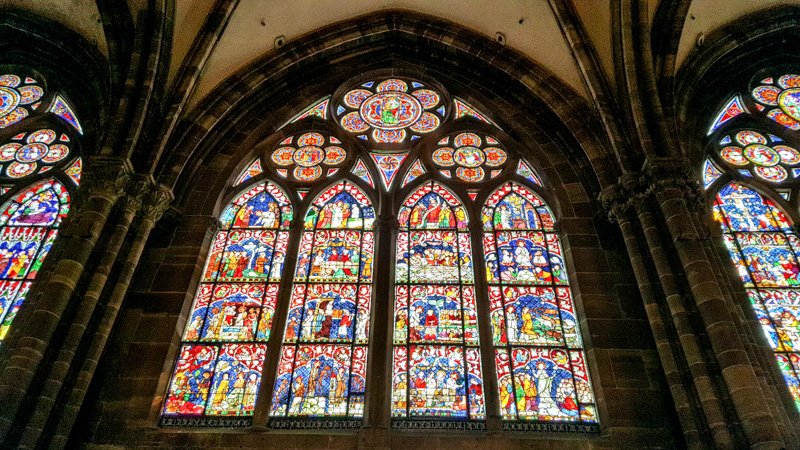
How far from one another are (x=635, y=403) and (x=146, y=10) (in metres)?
9.35

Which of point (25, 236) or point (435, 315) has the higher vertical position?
point (25, 236)

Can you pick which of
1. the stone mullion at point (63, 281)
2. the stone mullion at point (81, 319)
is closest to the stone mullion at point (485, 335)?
the stone mullion at point (81, 319)

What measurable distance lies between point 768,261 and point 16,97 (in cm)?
1256

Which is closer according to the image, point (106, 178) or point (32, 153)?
point (106, 178)

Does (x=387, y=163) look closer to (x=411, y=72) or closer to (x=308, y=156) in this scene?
(x=308, y=156)

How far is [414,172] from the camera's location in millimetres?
10969

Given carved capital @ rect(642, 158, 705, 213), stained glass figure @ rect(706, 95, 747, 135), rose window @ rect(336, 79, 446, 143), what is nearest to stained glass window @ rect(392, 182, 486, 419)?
rose window @ rect(336, 79, 446, 143)

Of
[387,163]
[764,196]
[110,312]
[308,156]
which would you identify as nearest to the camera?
[110,312]

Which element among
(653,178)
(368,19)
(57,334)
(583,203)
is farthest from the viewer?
(368,19)

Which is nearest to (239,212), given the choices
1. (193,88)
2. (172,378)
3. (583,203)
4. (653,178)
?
(193,88)

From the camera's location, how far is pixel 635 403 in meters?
7.83

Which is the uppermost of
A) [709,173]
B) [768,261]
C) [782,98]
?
[782,98]

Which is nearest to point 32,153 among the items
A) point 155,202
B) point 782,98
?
point 155,202

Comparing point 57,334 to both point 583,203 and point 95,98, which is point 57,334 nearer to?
point 95,98
